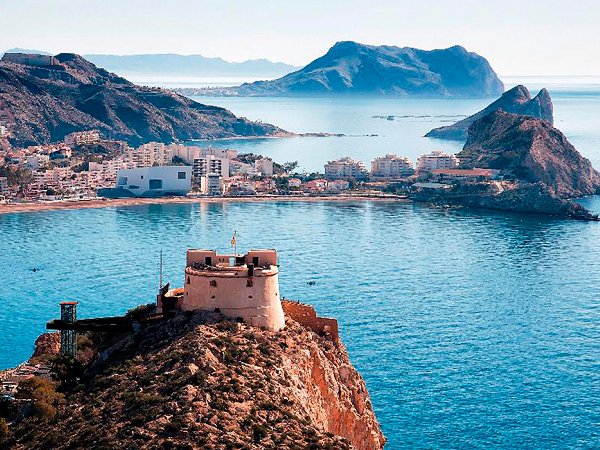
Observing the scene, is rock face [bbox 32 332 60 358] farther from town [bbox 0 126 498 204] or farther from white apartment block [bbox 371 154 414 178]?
white apartment block [bbox 371 154 414 178]

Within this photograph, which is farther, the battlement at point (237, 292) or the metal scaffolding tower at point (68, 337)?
the metal scaffolding tower at point (68, 337)

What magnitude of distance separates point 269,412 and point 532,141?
112 m

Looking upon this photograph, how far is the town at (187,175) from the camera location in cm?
11781

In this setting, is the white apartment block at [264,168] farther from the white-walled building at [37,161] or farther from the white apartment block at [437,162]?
the white-walled building at [37,161]

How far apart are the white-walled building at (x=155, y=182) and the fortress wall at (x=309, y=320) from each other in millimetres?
90383

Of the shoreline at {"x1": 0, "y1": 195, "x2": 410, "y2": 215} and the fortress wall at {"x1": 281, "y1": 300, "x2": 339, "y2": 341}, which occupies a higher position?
the fortress wall at {"x1": 281, "y1": 300, "x2": 339, "y2": 341}

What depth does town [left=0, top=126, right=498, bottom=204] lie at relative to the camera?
11781cm

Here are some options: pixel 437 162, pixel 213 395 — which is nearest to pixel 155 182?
pixel 437 162

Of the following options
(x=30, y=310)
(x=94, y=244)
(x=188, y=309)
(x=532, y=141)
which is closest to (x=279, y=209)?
(x=94, y=244)

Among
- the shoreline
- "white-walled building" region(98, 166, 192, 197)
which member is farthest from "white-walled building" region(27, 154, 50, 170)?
the shoreline

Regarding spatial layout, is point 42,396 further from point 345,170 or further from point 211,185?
point 345,170

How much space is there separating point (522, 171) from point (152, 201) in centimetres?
4236

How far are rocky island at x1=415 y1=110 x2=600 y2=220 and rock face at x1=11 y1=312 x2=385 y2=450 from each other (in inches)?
3213

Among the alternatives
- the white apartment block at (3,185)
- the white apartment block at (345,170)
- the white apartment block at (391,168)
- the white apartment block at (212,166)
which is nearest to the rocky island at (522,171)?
the white apartment block at (391,168)
